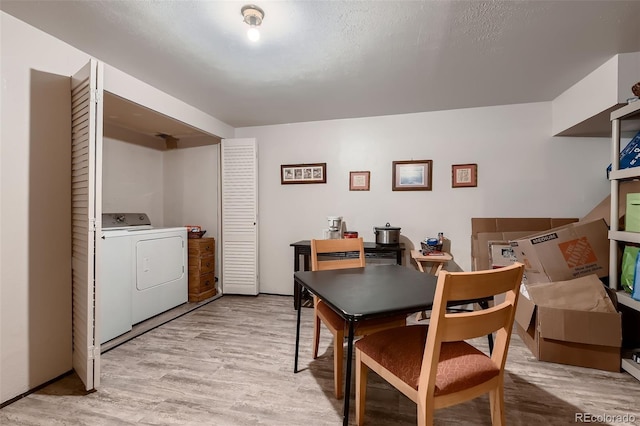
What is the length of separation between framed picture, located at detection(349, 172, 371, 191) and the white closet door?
8.63 feet

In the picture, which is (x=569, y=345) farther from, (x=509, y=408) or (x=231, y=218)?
(x=231, y=218)

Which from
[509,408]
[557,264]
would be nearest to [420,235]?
[557,264]

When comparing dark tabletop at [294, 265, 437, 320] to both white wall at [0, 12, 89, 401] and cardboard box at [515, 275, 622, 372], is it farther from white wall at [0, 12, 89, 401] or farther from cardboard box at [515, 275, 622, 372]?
white wall at [0, 12, 89, 401]

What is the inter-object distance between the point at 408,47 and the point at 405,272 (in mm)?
1579

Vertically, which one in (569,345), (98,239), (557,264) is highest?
(98,239)

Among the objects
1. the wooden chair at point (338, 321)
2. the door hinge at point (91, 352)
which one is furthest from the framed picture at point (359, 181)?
the door hinge at point (91, 352)

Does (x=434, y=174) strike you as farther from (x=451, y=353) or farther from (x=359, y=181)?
(x=451, y=353)

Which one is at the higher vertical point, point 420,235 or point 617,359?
point 420,235

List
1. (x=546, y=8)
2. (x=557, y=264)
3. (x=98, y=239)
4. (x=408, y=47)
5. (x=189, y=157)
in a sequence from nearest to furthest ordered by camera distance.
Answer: (x=546, y=8) < (x=98, y=239) < (x=408, y=47) < (x=557, y=264) < (x=189, y=157)

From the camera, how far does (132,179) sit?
3.90 meters

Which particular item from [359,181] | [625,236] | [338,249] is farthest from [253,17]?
[625,236]

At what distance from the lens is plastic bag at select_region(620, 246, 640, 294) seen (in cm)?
210

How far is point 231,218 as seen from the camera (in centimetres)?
399

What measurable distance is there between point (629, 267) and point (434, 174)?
1.86 metres
